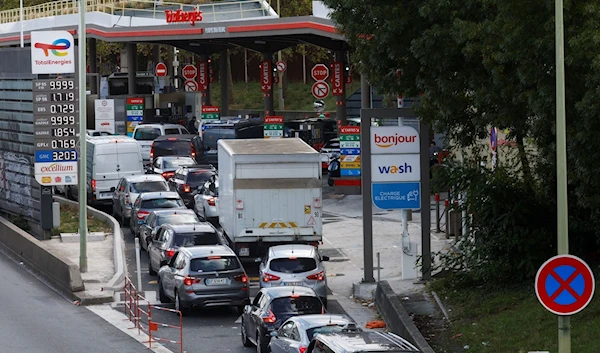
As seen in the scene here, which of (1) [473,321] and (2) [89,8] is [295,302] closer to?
(1) [473,321]

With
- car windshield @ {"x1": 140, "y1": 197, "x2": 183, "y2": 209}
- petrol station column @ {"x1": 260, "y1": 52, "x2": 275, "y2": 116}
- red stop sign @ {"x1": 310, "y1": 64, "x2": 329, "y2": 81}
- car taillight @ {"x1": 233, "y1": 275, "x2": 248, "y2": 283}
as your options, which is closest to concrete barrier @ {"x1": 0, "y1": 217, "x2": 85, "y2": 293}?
car windshield @ {"x1": 140, "y1": 197, "x2": 183, "y2": 209}

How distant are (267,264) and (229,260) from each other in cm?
123

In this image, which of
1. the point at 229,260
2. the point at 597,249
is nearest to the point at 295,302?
the point at 229,260

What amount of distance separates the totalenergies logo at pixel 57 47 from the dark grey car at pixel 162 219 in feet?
17.2

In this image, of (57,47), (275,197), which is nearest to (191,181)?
(57,47)

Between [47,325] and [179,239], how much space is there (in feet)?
18.0

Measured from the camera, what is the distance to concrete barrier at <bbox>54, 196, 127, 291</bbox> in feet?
89.9

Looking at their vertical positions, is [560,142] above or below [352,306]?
above

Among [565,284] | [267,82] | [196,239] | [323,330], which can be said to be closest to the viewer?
[565,284]

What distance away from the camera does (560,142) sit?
1363cm

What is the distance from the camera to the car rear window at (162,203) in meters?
34.8

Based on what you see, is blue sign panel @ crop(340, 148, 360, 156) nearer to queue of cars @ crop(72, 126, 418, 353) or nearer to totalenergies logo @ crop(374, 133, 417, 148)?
queue of cars @ crop(72, 126, 418, 353)

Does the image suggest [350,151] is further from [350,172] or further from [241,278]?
[241,278]

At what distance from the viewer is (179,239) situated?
2806cm
